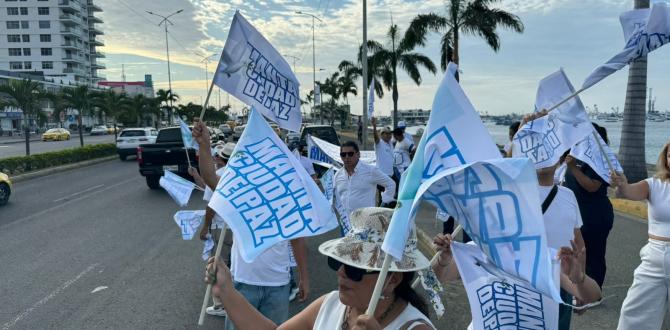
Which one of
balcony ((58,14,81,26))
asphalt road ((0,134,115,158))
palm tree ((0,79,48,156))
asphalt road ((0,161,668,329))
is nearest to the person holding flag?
asphalt road ((0,161,668,329))

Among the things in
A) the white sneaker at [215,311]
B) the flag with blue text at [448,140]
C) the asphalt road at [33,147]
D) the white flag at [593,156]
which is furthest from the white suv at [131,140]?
the flag with blue text at [448,140]

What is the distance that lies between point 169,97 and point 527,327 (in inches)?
2178

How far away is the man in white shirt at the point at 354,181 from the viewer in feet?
16.5

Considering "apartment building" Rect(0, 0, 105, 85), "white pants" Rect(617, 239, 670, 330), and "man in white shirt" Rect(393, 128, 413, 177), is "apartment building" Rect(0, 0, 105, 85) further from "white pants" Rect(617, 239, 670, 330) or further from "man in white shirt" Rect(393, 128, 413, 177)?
"white pants" Rect(617, 239, 670, 330)

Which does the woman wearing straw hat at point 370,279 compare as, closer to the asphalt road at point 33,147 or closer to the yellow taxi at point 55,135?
the asphalt road at point 33,147

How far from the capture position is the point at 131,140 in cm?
2330

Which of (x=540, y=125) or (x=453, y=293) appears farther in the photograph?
(x=453, y=293)

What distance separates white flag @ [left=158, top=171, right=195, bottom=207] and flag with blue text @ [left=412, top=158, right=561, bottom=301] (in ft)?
11.8

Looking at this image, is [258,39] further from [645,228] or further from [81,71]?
[81,71]

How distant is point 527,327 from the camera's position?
230cm

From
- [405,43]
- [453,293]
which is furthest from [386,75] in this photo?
[453,293]

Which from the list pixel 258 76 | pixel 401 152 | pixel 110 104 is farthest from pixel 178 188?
pixel 110 104

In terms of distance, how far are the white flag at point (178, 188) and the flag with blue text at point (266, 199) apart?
2.54m

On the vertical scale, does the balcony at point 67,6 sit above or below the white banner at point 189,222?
above
